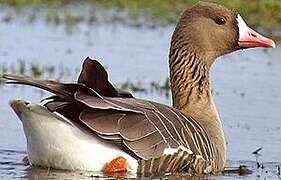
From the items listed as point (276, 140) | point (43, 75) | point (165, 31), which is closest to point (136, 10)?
point (165, 31)

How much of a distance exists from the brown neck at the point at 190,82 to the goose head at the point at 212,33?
6 centimetres

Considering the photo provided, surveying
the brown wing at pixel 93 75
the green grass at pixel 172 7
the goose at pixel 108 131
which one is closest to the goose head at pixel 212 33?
the goose at pixel 108 131

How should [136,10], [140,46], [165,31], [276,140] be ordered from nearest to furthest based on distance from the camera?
[276,140], [140,46], [165,31], [136,10]

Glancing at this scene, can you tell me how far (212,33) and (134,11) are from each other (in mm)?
15915

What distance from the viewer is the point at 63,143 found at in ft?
31.8

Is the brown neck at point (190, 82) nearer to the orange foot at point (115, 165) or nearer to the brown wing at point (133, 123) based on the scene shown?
the brown wing at point (133, 123)

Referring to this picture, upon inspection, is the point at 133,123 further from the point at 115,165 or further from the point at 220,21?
the point at 220,21

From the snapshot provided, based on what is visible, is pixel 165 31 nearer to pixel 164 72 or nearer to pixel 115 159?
Result: pixel 164 72

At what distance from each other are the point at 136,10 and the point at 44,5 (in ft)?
7.00

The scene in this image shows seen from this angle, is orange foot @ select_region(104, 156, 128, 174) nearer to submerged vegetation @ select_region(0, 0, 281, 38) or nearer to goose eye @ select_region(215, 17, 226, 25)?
goose eye @ select_region(215, 17, 226, 25)

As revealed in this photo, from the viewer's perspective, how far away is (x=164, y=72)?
17531mm

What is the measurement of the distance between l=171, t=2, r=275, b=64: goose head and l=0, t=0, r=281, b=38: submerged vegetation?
474 inches

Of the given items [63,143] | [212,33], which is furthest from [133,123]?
[212,33]

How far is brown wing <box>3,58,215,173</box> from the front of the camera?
957cm
